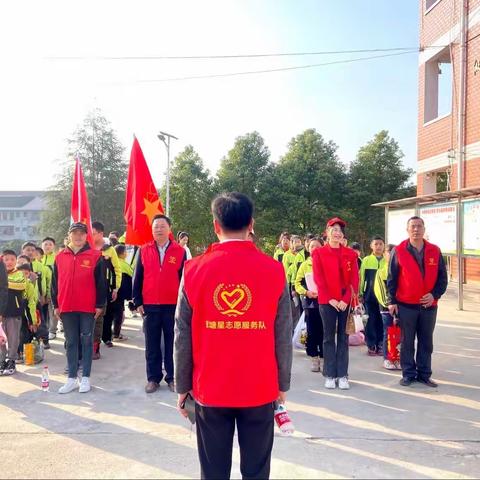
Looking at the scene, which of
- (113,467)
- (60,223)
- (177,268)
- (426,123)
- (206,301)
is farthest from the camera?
(60,223)

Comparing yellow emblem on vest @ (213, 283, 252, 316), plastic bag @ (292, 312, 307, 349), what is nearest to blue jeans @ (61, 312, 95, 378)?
plastic bag @ (292, 312, 307, 349)

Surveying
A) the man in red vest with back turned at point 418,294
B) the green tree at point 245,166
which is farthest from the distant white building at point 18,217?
the man in red vest with back turned at point 418,294

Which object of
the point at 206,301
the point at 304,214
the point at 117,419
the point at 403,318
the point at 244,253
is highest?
the point at 304,214

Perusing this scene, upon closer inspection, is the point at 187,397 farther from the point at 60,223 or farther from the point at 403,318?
the point at 60,223

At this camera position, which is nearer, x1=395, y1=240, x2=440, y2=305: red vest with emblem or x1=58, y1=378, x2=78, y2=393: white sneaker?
x1=58, y1=378, x2=78, y2=393: white sneaker

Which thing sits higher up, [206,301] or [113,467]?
[206,301]

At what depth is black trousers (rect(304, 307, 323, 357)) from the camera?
6180mm

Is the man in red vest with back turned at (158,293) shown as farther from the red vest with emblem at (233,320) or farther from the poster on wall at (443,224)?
the poster on wall at (443,224)

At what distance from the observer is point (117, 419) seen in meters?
4.33

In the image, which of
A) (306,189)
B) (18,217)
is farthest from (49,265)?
(18,217)

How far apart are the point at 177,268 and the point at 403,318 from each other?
2.71 m

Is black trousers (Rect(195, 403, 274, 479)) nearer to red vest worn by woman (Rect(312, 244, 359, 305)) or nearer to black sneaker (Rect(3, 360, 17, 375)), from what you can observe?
red vest worn by woman (Rect(312, 244, 359, 305))

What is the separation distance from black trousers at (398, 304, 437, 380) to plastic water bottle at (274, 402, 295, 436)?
3.51 metres

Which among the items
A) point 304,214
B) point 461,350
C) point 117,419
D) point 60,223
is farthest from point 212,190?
point 117,419
